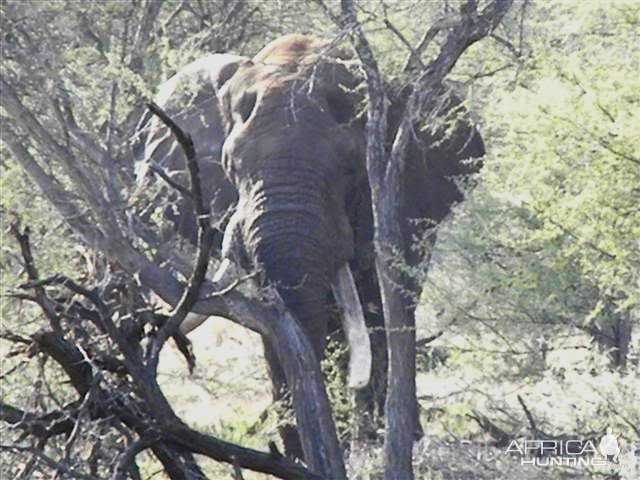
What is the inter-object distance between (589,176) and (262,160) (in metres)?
2.29

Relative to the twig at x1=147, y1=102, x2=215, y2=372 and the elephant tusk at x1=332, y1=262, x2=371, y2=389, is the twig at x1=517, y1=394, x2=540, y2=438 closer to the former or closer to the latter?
the elephant tusk at x1=332, y1=262, x2=371, y2=389

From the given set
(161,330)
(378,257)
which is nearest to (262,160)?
(378,257)

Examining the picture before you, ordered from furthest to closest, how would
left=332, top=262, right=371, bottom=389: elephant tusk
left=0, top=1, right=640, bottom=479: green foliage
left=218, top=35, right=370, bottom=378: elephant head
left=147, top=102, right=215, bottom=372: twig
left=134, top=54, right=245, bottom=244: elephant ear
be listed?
left=134, top=54, right=245, bottom=244: elephant ear → left=332, top=262, right=371, bottom=389: elephant tusk → left=218, top=35, right=370, bottom=378: elephant head → left=0, top=1, right=640, bottom=479: green foliage → left=147, top=102, right=215, bottom=372: twig

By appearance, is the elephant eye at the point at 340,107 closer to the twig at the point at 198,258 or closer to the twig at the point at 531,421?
the twig at the point at 531,421

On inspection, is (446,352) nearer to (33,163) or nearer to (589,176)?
(589,176)

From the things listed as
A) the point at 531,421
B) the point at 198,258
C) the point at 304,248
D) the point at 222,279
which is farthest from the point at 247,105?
the point at 198,258

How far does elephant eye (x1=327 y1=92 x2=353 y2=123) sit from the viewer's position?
11.0 metres

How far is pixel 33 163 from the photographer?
8625 millimetres

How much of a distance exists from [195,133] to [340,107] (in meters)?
1.09

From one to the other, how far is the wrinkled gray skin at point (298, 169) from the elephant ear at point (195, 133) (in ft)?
0.03

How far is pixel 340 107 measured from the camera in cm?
1110

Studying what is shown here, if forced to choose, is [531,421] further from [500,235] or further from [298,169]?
[298,169]

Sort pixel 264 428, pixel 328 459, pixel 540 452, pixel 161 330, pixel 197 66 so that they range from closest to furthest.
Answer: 1. pixel 161 330
2. pixel 328 459
3. pixel 540 452
4. pixel 264 428
5. pixel 197 66

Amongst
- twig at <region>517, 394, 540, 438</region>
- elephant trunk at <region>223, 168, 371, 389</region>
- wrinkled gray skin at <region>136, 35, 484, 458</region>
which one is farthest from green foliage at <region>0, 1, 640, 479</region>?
elephant trunk at <region>223, 168, 371, 389</region>
